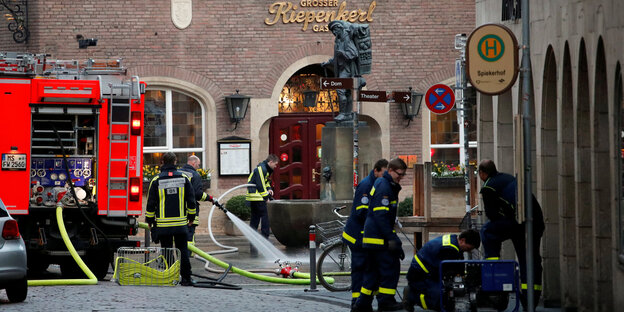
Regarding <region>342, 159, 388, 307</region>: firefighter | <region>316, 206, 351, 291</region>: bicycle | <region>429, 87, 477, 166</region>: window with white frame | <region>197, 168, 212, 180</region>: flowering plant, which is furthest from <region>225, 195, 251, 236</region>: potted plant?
<region>342, 159, 388, 307</region>: firefighter

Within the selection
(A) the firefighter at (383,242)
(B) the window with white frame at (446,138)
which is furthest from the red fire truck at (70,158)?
(B) the window with white frame at (446,138)

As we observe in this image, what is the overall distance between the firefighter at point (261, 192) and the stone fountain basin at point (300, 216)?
26 centimetres

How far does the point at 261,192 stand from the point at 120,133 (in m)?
6.09

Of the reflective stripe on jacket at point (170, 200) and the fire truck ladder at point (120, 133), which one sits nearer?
the reflective stripe on jacket at point (170, 200)

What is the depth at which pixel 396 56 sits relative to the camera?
27625 millimetres

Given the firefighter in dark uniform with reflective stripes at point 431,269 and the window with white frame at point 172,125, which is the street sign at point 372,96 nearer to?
the firefighter in dark uniform with reflective stripes at point 431,269

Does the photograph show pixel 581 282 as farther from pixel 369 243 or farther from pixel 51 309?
pixel 51 309

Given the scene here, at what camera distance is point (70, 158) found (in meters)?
16.9

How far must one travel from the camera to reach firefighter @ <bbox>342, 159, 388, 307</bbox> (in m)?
13.3

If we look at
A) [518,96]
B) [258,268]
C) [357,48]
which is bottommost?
[258,268]

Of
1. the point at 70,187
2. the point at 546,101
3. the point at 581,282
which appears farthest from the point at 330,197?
the point at 581,282

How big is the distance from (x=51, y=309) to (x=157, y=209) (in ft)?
10.2

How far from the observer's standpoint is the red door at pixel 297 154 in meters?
28.0

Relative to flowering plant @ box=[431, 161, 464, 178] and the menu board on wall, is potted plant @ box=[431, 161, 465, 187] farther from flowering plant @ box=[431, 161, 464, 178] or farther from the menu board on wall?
the menu board on wall
